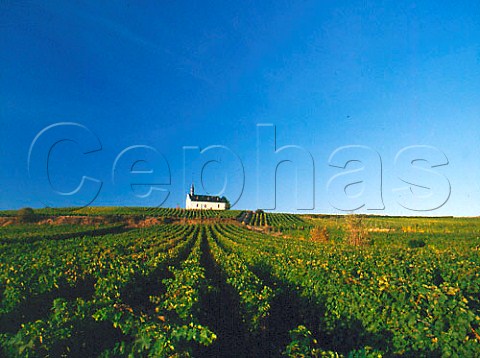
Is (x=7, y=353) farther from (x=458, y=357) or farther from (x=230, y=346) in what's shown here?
(x=458, y=357)

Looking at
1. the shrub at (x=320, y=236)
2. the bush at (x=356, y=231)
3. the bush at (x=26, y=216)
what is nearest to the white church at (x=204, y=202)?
the bush at (x=26, y=216)

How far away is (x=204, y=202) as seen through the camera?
137 metres

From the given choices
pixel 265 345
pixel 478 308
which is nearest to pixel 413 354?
pixel 478 308

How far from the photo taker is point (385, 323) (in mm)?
6879

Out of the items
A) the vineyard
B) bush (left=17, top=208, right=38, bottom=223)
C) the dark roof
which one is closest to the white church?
the dark roof

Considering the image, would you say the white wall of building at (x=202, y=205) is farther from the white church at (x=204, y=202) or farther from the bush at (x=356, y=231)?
the bush at (x=356, y=231)

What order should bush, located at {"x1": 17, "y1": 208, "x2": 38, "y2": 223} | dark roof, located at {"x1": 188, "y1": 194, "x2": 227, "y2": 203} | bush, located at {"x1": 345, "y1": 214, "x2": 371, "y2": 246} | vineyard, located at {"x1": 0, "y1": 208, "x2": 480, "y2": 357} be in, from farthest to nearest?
dark roof, located at {"x1": 188, "y1": 194, "x2": 227, "y2": 203}
bush, located at {"x1": 17, "y1": 208, "x2": 38, "y2": 223}
bush, located at {"x1": 345, "y1": 214, "x2": 371, "y2": 246}
vineyard, located at {"x1": 0, "y1": 208, "x2": 480, "y2": 357}

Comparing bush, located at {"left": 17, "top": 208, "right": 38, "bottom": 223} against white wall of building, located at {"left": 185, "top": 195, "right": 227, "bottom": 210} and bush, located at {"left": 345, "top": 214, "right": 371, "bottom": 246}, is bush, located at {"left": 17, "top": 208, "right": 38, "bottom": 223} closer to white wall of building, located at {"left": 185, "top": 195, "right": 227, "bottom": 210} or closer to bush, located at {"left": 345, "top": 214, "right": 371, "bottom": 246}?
white wall of building, located at {"left": 185, "top": 195, "right": 227, "bottom": 210}

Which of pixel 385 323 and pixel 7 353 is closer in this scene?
pixel 7 353

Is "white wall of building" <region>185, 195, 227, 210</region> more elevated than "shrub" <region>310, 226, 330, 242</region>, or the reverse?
"white wall of building" <region>185, 195, 227, 210</region>

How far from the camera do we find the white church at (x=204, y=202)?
136 meters

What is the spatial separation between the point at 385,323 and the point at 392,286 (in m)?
0.96

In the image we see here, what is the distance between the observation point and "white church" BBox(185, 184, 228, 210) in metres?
136

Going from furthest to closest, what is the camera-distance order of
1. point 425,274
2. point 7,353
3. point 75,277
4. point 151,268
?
point 151,268 < point 75,277 < point 425,274 < point 7,353
